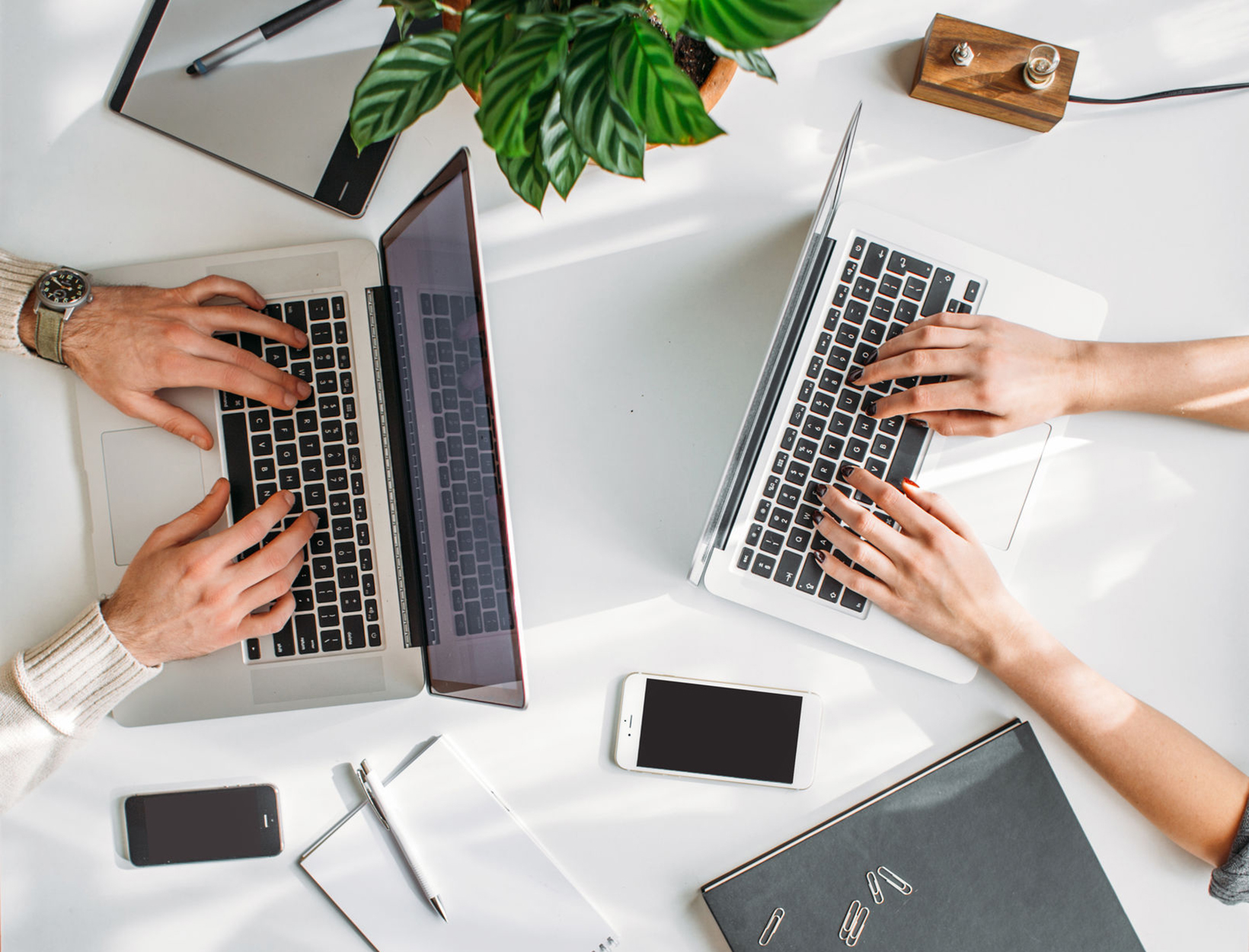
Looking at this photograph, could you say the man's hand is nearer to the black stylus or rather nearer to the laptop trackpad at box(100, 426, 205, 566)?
the laptop trackpad at box(100, 426, 205, 566)

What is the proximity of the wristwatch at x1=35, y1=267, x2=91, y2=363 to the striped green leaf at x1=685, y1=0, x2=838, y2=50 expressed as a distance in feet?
2.74

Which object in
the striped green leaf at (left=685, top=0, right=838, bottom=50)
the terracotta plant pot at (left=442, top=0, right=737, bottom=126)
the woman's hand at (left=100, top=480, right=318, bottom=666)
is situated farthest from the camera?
the woman's hand at (left=100, top=480, right=318, bottom=666)

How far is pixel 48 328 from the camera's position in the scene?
954 millimetres

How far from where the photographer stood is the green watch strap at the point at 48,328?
0.95 metres

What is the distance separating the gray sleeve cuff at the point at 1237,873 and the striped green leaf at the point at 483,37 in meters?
1.19

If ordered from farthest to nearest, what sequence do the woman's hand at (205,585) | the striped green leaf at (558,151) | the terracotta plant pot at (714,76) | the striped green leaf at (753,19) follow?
the woman's hand at (205,585) < the terracotta plant pot at (714,76) < the striped green leaf at (558,151) < the striped green leaf at (753,19)

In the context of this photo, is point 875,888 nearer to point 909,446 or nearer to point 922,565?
point 922,565

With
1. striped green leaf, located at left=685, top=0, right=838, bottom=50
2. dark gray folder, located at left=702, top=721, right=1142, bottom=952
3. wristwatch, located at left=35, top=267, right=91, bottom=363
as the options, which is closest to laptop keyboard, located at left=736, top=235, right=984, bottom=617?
dark gray folder, located at left=702, top=721, right=1142, bottom=952

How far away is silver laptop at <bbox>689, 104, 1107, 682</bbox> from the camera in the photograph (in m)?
0.97

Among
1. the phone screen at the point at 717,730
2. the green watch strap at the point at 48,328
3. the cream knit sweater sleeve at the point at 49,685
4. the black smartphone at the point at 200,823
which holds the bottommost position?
the black smartphone at the point at 200,823

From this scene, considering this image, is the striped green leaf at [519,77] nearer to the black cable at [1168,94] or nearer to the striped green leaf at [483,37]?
the striped green leaf at [483,37]

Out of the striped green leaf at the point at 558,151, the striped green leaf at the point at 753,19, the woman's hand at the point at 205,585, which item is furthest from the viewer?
the woman's hand at the point at 205,585

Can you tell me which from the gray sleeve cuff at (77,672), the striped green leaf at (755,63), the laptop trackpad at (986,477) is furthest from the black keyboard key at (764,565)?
the gray sleeve cuff at (77,672)

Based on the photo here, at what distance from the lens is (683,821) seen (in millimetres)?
1014
